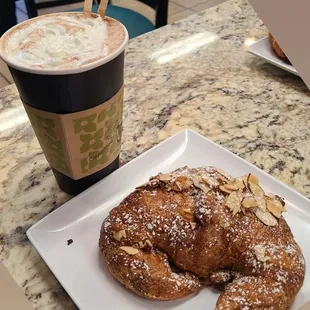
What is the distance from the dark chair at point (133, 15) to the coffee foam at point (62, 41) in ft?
2.92

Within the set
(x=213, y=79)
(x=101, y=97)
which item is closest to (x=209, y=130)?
(x=213, y=79)

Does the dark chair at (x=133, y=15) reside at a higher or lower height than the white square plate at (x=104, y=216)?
lower

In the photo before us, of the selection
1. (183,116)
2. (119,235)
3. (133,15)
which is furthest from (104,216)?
(133,15)

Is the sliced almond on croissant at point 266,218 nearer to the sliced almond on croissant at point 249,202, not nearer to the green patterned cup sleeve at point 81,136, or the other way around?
the sliced almond on croissant at point 249,202

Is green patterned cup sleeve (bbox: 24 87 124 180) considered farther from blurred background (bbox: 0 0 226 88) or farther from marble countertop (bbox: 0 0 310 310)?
blurred background (bbox: 0 0 226 88)

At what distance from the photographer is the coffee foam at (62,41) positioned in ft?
1.63

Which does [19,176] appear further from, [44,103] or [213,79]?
[213,79]

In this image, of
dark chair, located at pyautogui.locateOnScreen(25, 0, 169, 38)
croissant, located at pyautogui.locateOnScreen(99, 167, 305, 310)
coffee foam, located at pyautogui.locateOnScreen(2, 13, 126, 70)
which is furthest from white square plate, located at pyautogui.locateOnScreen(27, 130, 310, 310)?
dark chair, located at pyautogui.locateOnScreen(25, 0, 169, 38)

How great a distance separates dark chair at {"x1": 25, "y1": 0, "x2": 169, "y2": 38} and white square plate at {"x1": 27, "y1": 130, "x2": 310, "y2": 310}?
848 mm

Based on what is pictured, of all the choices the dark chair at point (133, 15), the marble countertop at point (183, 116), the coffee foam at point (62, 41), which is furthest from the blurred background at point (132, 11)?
the coffee foam at point (62, 41)

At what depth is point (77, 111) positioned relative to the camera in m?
0.53

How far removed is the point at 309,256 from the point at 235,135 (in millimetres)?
309

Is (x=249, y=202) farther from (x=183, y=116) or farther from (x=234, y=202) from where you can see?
(x=183, y=116)

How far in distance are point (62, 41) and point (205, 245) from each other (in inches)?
12.3
